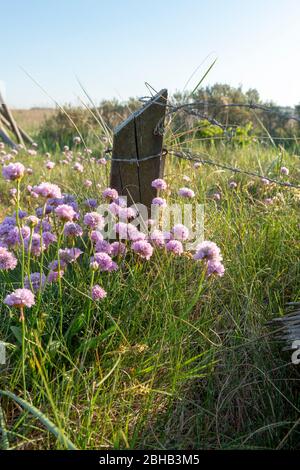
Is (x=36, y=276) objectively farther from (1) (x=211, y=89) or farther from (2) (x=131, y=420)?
(1) (x=211, y=89)

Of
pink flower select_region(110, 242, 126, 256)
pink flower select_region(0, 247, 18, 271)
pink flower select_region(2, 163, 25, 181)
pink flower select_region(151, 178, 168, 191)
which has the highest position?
pink flower select_region(2, 163, 25, 181)

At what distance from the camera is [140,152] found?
2.49 metres

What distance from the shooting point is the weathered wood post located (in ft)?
7.97

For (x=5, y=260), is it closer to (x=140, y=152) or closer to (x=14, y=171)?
(x=14, y=171)

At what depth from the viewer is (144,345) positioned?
1794 mm

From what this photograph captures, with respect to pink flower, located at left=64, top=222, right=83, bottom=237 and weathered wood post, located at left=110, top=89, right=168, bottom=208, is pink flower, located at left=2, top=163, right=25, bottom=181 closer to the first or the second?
pink flower, located at left=64, top=222, right=83, bottom=237

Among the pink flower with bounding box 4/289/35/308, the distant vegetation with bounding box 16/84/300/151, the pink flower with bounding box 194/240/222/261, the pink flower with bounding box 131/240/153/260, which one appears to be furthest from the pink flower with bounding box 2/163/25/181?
the distant vegetation with bounding box 16/84/300/151

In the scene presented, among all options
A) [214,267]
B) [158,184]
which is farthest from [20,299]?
[158,184]

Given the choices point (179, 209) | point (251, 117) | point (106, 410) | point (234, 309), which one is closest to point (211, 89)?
point (251, 117)

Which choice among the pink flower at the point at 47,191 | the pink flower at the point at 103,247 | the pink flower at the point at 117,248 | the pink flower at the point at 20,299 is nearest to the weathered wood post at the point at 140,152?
the pink flower at the point at 117,248

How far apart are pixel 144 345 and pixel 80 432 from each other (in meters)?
0.42

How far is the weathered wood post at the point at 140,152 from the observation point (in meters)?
2.43

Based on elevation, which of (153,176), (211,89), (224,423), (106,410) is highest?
(211,89)

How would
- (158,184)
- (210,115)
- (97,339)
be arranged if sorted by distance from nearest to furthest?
(97,339) → (158,184) → (210,115)
